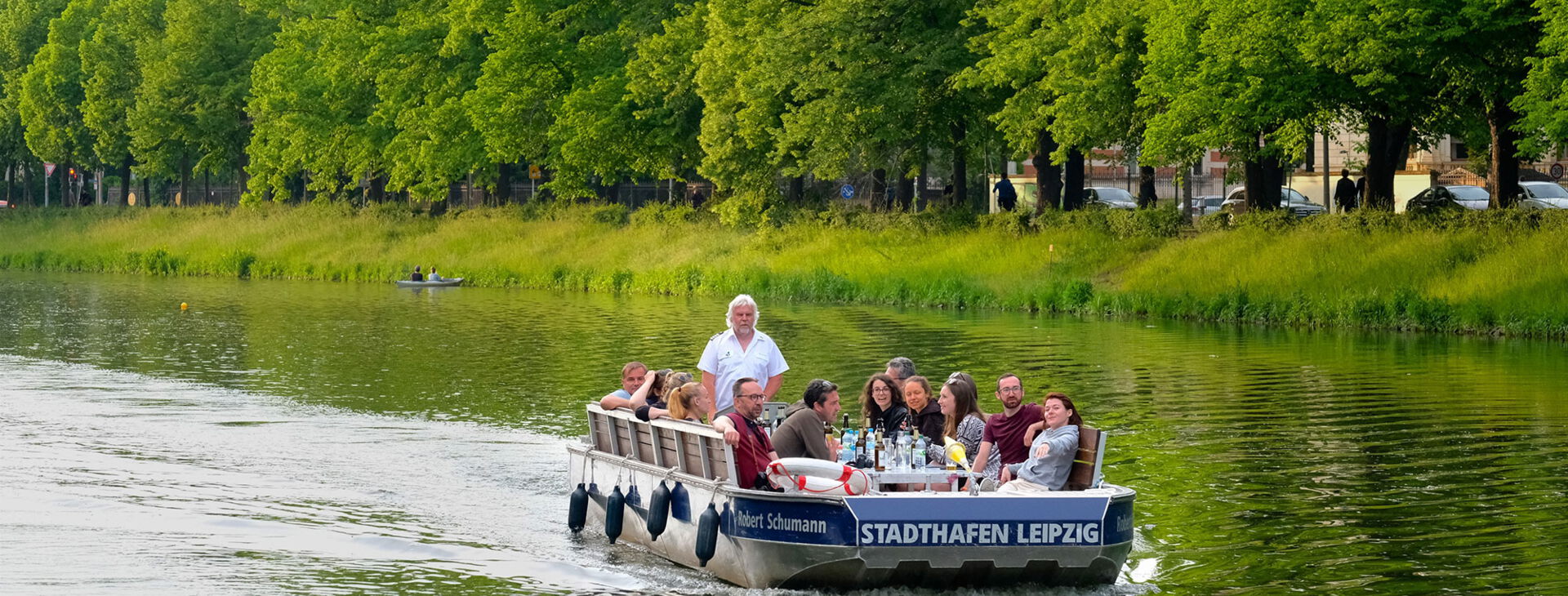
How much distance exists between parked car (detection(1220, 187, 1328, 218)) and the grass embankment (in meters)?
2.45

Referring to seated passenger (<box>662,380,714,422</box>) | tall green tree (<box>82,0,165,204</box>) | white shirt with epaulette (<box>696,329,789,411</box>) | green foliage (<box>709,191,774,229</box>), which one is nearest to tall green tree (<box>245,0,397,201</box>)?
tall green tree (<box>82,0,165,204</box>)

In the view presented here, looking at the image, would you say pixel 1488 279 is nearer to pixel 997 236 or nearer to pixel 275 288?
pixel 997 236

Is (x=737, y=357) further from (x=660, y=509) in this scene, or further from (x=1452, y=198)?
(x=1452, y=198)

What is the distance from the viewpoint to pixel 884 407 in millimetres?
16859

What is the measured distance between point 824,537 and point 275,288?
167 feet

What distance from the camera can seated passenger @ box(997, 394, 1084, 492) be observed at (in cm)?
1522

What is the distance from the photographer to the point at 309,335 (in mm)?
41656

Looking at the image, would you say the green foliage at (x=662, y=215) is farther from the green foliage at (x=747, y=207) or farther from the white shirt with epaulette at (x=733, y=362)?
the white shirt with epaulette at (x=733, y=362)

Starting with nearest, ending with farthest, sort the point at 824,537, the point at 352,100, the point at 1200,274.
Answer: the point at 824,537 < the point at 1200,274 < the point at 352,100

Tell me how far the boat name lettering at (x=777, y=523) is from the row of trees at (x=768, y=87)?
88.2 ft

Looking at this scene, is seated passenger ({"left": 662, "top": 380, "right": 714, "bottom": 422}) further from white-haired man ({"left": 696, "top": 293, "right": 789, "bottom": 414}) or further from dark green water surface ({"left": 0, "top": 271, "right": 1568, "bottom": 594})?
white-haired man ({"left": 696, "top": 293, "right": 789, "bottom": 414})

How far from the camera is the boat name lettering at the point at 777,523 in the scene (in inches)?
560

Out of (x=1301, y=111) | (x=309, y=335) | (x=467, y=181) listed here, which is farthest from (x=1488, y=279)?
(x=467, y=181)

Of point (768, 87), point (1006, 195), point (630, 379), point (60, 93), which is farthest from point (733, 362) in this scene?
point (60, 93)
